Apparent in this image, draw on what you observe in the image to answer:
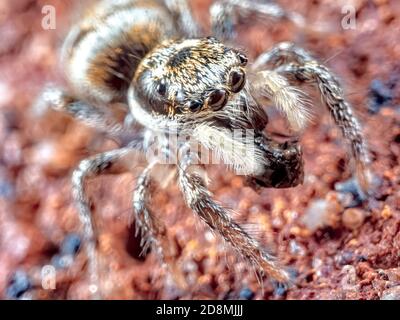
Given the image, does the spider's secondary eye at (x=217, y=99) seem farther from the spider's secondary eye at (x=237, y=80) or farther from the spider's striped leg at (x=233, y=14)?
the spider's striped leg at (x=233, y=14)

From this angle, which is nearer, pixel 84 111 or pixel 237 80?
pixel 237 80

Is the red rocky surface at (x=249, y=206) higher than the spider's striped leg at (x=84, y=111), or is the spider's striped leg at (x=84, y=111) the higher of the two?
→ the spider's striped leg at (x=84, y=111)

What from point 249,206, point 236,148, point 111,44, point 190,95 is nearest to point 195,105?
point 190,95

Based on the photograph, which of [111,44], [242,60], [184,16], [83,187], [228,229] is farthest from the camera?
[184,16]

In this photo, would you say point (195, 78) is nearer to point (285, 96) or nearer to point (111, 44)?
point (285, 96)

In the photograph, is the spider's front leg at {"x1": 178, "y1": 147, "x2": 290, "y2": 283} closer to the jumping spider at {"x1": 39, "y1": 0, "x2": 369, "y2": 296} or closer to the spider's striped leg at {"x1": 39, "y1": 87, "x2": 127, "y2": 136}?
the jumping spider at {"x1": 39, "y1": 0, "x2": 369, "y2": 296}

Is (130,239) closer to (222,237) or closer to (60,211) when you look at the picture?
(60,211)

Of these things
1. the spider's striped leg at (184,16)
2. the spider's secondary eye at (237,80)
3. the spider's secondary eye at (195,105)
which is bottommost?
the spider's secondary eye at (195,105)

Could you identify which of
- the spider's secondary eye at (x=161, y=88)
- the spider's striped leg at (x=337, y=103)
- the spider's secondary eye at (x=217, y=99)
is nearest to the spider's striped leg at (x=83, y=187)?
the spider's secondary eye at (x=161, y=88)

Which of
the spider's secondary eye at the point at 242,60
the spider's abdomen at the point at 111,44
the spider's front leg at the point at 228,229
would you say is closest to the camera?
the spider's front leg at the point at 228,229
